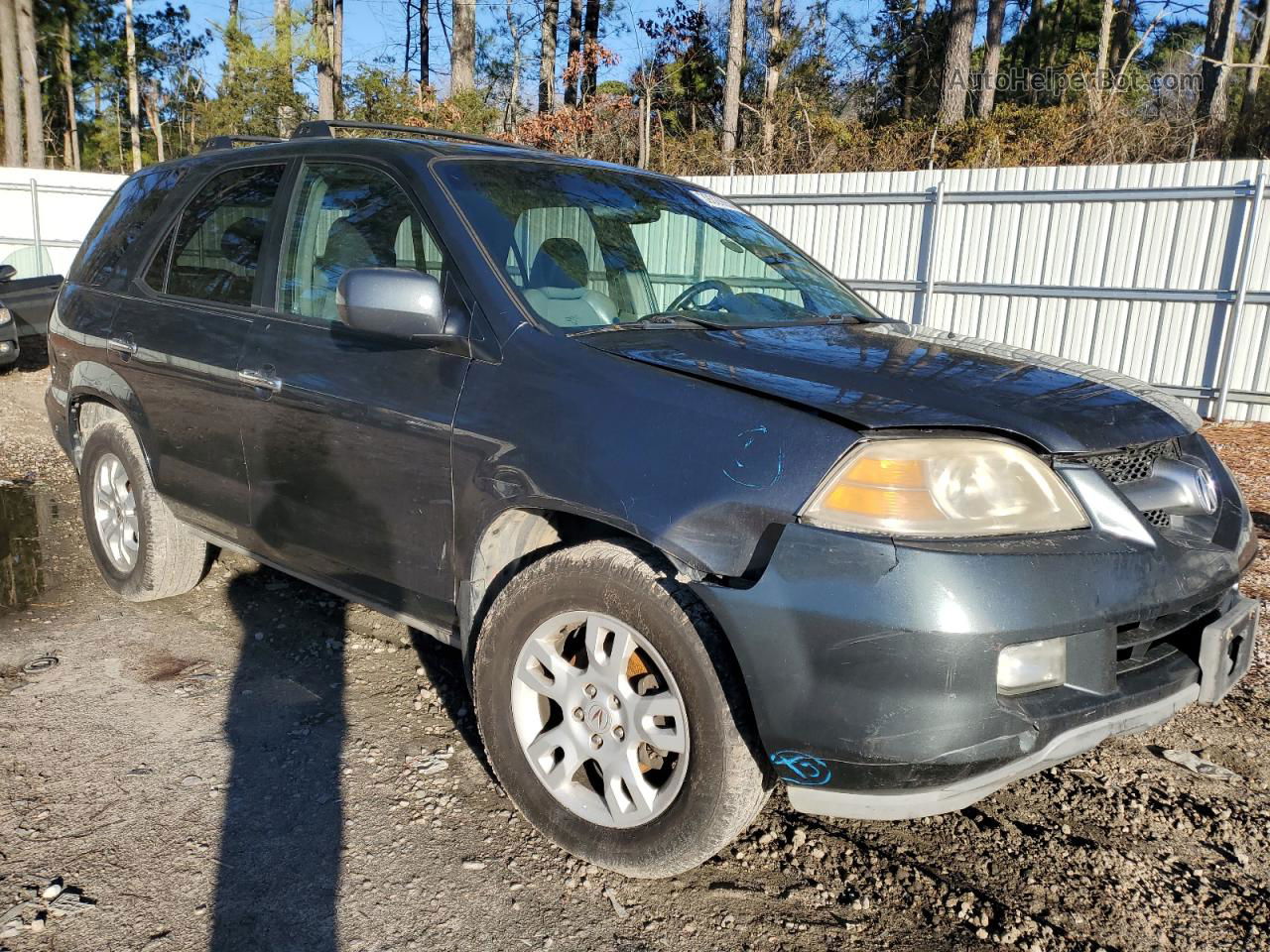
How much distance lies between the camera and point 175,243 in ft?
12.6

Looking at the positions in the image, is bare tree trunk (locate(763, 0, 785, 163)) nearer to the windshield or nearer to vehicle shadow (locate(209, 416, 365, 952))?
the windshield

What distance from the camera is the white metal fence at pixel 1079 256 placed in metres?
9.48

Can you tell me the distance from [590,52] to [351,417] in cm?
2305

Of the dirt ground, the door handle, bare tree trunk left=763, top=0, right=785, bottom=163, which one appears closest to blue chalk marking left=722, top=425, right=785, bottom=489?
the dirt ground

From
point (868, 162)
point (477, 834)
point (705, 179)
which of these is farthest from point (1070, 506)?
point (868, 162)

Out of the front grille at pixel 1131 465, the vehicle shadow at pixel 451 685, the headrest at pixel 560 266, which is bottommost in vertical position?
the vehicle shadow at pixel 451 685

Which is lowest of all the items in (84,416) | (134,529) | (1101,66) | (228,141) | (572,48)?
(134,529)

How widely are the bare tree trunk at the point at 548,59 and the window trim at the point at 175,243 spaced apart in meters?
20.4

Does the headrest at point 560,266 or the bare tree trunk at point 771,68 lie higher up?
the bare tree trunk at point 771,68

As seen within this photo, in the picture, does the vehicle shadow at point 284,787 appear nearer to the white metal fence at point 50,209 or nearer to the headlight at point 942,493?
the headlight at point 942,493

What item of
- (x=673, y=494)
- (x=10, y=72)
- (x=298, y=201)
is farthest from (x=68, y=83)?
(x=673, y=494)

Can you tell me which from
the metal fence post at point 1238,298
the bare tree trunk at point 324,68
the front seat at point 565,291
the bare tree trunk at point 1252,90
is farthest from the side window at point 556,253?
the bare tree trunk at point 324,68

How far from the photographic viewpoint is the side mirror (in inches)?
99.4

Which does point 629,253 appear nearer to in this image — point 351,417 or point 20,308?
point 351,417
